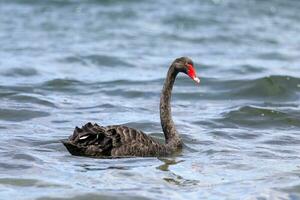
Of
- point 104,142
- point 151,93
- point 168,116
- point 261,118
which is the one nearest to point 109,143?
point 104,142

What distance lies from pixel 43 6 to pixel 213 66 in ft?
29.9

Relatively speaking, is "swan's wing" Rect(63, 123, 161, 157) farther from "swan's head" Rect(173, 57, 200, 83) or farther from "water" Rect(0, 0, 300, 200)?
"swan's head" Rect(173, 57, 200, 83)

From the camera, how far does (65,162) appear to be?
9.45 meters

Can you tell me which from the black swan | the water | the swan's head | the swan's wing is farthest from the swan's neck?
the swan's wing

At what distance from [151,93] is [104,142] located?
6.03 meters

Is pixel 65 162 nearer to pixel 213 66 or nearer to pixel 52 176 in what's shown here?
pixel 52 176

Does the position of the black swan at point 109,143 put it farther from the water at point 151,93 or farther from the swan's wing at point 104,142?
the water at point 151,93

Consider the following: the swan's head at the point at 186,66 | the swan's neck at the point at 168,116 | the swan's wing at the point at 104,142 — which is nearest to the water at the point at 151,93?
the swan's wing at the point at 104,142

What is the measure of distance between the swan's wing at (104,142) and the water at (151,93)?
0.13 m

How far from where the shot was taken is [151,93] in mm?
15391

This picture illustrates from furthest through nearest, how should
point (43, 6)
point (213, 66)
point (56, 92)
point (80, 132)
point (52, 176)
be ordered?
point (43, 6), point (213, 66), point (56, 92), point (80, 132), point (52, 176)

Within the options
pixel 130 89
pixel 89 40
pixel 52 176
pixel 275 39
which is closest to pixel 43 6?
pixel 89 40

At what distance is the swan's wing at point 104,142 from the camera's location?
9.39 metres

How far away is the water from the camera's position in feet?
28.9
